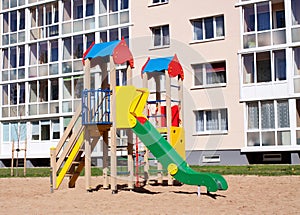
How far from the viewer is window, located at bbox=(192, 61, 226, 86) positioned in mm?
30391

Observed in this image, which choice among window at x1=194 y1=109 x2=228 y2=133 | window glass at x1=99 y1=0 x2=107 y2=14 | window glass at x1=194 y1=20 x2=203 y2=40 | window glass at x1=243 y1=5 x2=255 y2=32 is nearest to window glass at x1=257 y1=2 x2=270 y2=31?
window glass at x1=243 y1=5 x2=255 y2=32

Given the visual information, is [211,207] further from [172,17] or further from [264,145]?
[172,17]

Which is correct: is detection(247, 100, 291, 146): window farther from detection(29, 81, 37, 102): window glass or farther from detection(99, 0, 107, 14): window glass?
detection(29, 81, 37, 102): window glass

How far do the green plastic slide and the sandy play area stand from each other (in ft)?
1.22

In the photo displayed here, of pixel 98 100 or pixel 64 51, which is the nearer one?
pixel 98 100

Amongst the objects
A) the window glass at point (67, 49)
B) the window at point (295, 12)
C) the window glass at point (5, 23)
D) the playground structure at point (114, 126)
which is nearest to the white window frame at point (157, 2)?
the window glass at point (67, 49)

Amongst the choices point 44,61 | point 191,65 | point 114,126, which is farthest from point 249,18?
point 114,126

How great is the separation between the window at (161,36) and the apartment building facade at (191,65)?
2.6 inches

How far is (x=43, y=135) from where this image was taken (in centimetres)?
3794

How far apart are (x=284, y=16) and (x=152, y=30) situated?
356 inches

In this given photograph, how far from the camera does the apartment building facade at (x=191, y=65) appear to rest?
2767 cm

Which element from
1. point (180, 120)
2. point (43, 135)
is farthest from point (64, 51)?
point (180, 120)

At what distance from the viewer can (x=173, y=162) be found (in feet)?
42.9

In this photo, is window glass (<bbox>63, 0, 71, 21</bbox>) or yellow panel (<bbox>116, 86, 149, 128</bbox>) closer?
yellow panel (<bbox>116, 86, 149, 128</bbox>)
